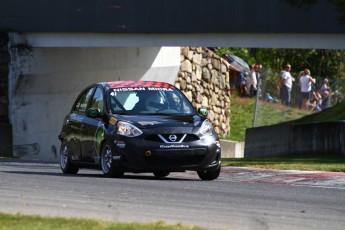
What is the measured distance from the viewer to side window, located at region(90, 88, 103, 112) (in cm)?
1763

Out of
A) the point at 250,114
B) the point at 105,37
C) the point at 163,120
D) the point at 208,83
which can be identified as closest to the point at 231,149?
the point at 208,83

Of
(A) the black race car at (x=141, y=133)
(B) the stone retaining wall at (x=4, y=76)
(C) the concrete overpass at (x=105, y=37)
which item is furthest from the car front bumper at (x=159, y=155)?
(B) the stone retaining wall at (x=4, y=76)

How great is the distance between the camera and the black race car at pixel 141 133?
1628cm

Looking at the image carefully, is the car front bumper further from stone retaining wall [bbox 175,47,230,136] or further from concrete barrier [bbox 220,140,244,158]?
stone retaining wall [bbox 175,47,230,136]

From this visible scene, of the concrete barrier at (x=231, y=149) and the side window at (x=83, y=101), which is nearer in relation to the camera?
the side window at (x=83, y=101)

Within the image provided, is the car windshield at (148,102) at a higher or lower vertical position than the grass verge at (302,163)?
higher

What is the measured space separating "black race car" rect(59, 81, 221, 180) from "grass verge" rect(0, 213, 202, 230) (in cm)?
585

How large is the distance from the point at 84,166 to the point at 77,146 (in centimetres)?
37

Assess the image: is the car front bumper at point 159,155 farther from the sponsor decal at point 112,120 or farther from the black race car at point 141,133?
the sponsor decal at point 112,120

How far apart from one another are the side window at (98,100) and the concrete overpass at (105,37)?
717cm

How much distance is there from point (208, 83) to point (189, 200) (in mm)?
26796

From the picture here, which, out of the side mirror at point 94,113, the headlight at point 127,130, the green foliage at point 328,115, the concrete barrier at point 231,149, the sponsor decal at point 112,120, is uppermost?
the side mirror at point 94,113
